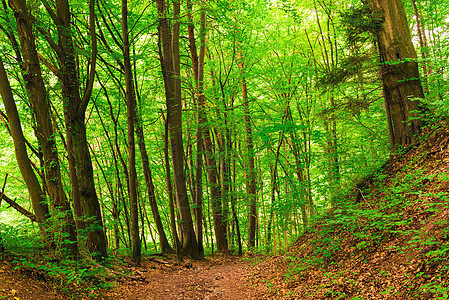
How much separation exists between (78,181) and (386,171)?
7.04 meters

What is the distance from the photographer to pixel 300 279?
5723mm

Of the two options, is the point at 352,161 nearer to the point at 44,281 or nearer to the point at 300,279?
the point at 300,279

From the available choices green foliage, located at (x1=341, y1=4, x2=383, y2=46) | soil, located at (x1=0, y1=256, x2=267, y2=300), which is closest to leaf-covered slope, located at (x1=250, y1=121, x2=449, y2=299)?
soil, located at (x1=0, y1=256, x2=267, y2=300)

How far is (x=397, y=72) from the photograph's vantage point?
662 cm

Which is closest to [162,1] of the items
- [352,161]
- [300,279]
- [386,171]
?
[352,161]

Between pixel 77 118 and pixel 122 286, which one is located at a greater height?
pixel 77 118

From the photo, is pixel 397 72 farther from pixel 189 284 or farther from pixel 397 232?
pixel 189 284

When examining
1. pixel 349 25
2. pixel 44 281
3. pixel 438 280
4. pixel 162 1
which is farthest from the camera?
pixel 162 1

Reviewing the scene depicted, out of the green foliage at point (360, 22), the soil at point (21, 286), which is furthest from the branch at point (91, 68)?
the green foliage at point (360, 22)

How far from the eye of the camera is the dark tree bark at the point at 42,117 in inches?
225

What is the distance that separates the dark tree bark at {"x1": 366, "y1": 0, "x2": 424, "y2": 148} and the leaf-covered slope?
474 millimetres

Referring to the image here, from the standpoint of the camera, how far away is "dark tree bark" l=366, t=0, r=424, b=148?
649 cm

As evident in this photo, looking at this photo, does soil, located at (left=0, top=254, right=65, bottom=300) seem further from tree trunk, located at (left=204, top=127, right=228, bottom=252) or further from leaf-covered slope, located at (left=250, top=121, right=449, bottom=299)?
tree trunk, located at (left=204, top=127, right=228, bottom=252)

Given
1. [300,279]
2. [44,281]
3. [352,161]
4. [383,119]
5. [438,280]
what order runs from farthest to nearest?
[383,119]
[352,161]
[300,279]
[44,281]
[438,280]
